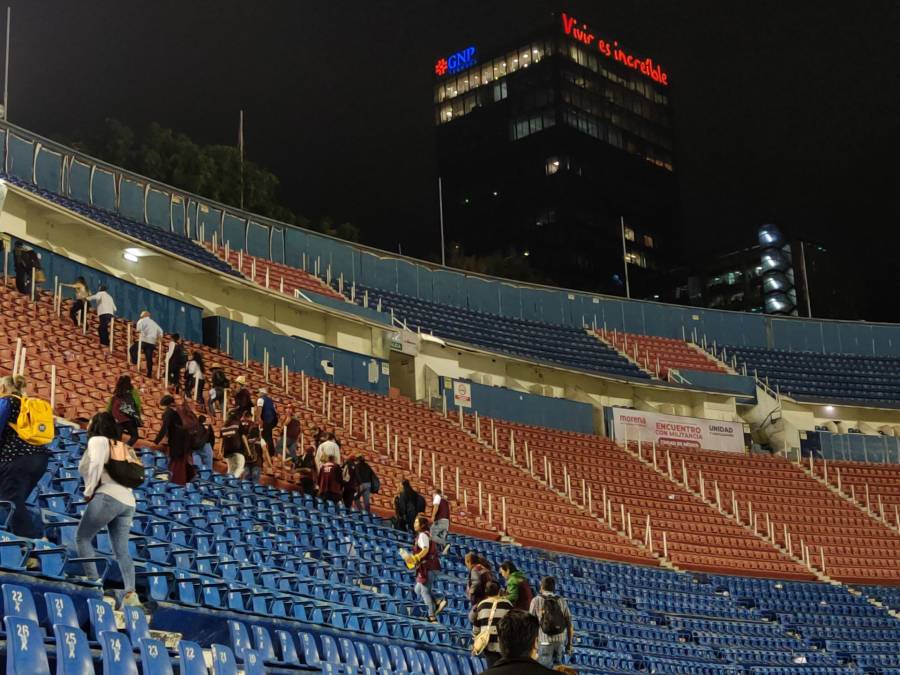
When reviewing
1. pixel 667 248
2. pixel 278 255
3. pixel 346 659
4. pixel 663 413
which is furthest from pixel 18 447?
pixel 667 248

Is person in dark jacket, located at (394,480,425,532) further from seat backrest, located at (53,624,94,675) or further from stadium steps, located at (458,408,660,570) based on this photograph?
seat backrest, located at (53,624,94,675)

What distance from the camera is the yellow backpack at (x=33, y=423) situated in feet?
24.5

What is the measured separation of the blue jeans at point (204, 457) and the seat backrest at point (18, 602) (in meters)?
8.84

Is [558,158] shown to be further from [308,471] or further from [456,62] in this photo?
[308,471]

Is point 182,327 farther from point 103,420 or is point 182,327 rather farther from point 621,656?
point 103,420

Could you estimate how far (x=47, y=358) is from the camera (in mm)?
15992

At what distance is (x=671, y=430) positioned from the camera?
33219 mm

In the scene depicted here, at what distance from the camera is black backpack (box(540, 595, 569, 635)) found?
30.0 feet

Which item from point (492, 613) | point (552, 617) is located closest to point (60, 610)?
point (492, 613)

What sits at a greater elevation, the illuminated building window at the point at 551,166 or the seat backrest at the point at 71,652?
the illuminated building window at the point at 551,166

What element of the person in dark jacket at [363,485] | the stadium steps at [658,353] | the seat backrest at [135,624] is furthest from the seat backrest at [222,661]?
the stadium steps at [658,353]

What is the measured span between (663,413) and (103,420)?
27866mm

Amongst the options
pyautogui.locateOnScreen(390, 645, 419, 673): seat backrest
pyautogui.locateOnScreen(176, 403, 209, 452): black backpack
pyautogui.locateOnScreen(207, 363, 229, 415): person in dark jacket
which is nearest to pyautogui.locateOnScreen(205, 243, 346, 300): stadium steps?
pyautogui.locateOnScreen(207, 363, 229, 415): person in dark jacket

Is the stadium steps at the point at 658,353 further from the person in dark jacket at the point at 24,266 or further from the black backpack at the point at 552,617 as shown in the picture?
the black backpack at the point at 552,617
